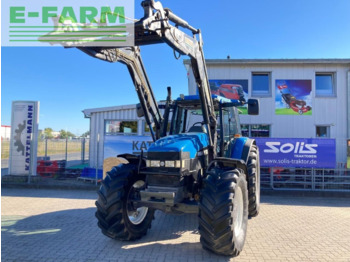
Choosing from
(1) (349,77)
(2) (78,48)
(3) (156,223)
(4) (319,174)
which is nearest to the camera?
(2) (78,48)

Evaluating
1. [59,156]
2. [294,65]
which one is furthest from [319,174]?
[59,156]

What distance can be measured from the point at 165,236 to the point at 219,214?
1509 mm

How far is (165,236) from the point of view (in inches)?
171

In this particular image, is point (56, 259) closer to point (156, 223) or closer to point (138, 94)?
point (156, 223)

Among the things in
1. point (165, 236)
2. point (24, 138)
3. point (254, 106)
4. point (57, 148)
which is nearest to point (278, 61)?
point (254, 106)

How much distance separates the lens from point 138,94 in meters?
4.58

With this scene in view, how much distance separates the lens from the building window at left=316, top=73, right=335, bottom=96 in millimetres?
10941

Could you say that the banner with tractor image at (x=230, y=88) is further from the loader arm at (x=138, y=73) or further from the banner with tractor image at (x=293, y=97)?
the loader arm at (x=138, y=73)

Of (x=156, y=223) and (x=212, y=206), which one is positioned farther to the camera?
(x=156, y=223)

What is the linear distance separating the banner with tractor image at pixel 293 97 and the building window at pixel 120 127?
632cm

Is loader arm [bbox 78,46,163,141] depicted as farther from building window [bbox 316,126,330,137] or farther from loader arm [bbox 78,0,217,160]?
building window [bbox 316,126,330,137]

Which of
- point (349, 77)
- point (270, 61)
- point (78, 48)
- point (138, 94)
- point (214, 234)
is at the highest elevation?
point (270, 61)

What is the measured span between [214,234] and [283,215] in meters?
3.13

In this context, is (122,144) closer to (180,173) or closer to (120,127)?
(120,127)
